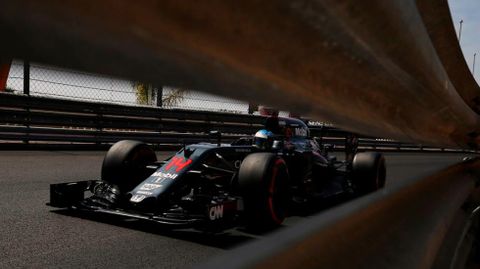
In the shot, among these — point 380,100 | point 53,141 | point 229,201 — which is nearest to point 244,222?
point 229,201

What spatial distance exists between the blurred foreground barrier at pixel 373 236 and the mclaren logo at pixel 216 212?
266 centimetres

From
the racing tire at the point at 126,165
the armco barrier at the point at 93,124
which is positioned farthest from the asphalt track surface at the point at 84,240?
the armco barrier at the point at 93,124

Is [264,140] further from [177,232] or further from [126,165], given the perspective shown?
[177,232]

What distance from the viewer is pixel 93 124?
11141 mm

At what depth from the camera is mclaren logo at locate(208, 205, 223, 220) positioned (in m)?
4.12

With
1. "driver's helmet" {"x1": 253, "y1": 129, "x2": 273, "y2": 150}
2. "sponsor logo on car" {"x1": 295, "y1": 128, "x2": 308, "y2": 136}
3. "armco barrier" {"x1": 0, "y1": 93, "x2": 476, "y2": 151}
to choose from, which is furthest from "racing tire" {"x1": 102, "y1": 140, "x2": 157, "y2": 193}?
"armco barrier" {"x1": 0, "y1": 93, "x2": 476, "y2": 151}

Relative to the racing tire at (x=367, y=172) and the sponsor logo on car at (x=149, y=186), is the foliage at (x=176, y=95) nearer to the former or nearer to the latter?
the sponsor logo on car at (x=149, y=186)

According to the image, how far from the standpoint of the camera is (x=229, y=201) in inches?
173

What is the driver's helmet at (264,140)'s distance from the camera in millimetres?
5719

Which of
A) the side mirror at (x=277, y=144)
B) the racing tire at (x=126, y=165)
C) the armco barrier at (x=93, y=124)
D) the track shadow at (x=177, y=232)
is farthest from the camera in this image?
the armco barrier at (x=93, y=124)

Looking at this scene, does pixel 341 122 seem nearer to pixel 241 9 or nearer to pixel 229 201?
Answer: pixel 241 9

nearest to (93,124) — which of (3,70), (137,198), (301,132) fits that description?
(301,132)

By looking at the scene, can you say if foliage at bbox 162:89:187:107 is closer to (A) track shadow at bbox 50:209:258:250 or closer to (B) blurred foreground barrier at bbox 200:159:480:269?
(B) blurred foreground barrier at bbox 200:159:480:269

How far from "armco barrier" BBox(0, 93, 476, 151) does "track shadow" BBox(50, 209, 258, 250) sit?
11.2ft
